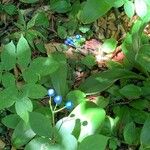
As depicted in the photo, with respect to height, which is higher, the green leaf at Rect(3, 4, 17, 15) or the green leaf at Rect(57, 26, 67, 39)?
the green leaf at Rect(3, 4, 17, 15)

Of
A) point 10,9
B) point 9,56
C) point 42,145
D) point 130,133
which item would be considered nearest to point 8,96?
point 9,56

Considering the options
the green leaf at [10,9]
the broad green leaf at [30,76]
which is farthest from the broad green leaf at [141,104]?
the green leaf at [10,9]

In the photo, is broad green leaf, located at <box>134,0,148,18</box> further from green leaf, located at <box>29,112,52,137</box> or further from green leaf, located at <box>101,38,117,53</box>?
green leaf, located at <box>29,112,52,137</box>

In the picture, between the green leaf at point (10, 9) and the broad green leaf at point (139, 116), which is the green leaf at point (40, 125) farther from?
the green leaf at point (10, 9)

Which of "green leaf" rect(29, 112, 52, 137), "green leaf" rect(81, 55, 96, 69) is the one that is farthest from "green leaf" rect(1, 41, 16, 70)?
"green leaf" rect(81, 55, 96, 69)

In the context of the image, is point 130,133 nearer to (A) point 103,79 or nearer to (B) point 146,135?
(B) point 146,135

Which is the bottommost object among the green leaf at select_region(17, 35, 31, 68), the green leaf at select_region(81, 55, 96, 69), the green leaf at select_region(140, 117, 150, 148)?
the green leaf at select_region(140, 117, 150, 148)
